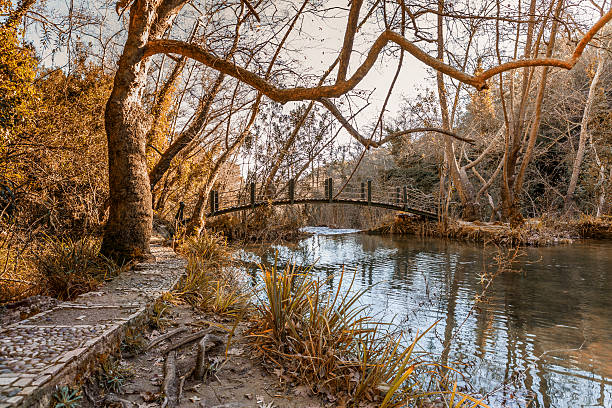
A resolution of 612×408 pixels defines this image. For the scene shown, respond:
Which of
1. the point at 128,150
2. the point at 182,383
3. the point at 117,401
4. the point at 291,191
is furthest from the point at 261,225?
the point at 117,401

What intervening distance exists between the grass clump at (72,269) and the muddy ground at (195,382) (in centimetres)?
107

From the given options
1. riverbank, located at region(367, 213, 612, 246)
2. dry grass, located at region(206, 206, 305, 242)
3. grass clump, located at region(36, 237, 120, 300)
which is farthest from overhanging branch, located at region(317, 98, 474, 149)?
dry grass, located at region(206, 206, 305, 242)

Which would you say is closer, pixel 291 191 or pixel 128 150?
pixel 128 150

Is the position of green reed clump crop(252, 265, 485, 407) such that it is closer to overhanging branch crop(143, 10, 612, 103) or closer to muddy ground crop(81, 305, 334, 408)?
muddy ground crop(81, 305, 334, 408)

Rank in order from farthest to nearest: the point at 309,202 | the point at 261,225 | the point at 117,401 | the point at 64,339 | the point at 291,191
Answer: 1. the point at 309,202
2. the point at 291,191
3. the point at 261,225
4. the point at 64,339
5. the point at 117,401

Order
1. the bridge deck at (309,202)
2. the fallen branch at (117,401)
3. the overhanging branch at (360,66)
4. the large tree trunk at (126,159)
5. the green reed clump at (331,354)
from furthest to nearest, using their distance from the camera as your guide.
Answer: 1. the bridge deck at (309,202)
2. the large tree trunk at (126,159)
3. the overhanging branch at (360,66)
4. the green reed clump at (331,354)
5. the fallen branch at (117,401)

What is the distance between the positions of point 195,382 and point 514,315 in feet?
14.6

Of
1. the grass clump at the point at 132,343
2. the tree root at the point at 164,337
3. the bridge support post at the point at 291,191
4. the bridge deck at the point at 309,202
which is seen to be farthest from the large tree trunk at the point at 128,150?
the bridge support post at the point at 291,191

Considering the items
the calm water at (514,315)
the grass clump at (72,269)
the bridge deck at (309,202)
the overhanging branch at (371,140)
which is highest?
the overhanging branch at (371,140)

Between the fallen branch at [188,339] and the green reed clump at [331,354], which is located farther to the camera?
the fallen branch at [188,339]

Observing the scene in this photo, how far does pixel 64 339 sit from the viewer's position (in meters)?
2.14

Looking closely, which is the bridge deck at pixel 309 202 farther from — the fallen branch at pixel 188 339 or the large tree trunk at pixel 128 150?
the fallen branch at pixel 188 339

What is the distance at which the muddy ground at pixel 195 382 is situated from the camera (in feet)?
→ 6.81

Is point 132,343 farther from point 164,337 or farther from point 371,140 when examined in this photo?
point 371,140
